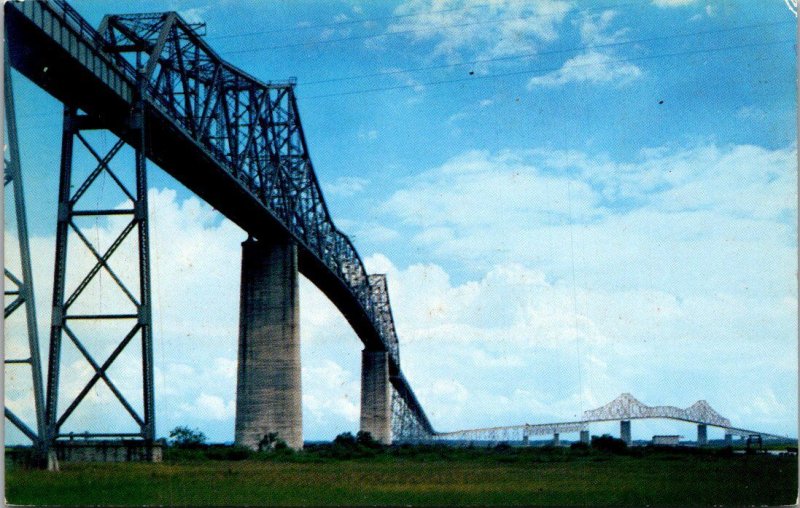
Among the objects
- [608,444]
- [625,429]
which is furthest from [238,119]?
[625,429]

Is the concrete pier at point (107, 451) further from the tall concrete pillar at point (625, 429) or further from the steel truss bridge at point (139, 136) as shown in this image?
the tall concrete pillar at point (625, 429)

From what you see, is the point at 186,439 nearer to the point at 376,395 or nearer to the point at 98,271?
the point at 98,271

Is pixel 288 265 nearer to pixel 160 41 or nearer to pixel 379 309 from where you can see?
pixel 160 41

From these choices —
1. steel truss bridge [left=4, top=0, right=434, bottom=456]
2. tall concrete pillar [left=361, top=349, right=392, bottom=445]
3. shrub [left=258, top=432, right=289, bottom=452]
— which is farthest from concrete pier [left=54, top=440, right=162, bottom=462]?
tall concrete pillar [left=361, top=349, right=392, bottom=445]

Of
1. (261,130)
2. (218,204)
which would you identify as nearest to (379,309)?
(261,130)

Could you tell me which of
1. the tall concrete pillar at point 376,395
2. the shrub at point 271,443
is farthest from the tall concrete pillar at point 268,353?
the tall concrete pillar at point 376,395

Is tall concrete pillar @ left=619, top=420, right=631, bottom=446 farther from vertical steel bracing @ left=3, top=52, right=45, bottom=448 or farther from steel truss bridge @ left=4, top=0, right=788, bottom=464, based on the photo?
vertical steel bracing @ left=3, top=52, right=45, bottom=448
